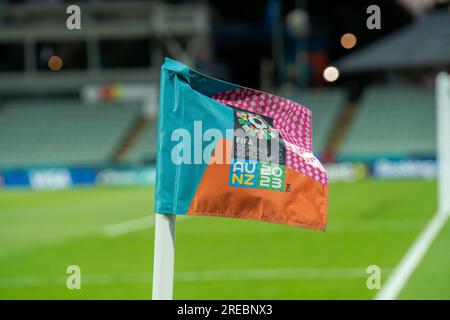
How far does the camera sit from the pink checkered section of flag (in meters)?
4.41

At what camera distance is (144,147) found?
42.6m

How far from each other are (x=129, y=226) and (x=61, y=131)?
28474 millimetres

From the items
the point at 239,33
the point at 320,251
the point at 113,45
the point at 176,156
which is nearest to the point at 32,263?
the point at 320,251

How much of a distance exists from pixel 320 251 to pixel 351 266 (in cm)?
185

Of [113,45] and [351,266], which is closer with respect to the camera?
[351,266]

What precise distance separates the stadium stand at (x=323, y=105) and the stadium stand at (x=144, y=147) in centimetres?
810

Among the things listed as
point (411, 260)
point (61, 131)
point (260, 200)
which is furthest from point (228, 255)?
point (61, 131)

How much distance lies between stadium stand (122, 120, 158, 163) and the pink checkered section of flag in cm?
3541

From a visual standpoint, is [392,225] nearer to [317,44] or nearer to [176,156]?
[176,156]

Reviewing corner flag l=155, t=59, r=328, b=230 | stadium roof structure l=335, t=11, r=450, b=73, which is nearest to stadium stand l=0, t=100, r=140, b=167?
stadium roof structure l=335, t=11, r=450, b=73

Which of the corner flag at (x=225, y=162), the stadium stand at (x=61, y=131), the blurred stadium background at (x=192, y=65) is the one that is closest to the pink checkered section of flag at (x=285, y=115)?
the corner flag at (x=225, y=162)

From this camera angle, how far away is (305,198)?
4383 mm
